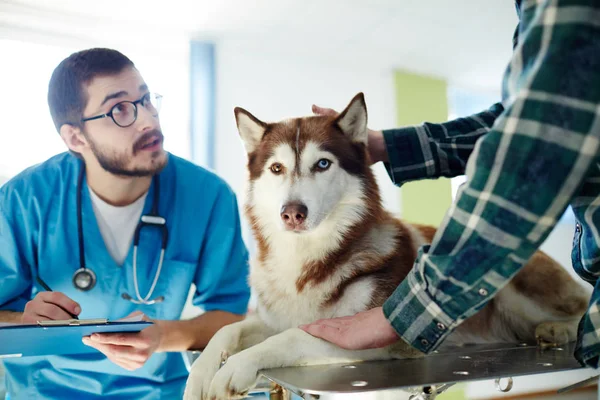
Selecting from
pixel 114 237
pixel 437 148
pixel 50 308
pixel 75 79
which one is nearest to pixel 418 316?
pixel 437 148

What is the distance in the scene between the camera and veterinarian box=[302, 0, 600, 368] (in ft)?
1.65

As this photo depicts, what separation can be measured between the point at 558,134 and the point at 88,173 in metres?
1.22

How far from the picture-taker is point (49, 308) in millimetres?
1078

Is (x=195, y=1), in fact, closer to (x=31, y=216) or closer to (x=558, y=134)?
(x=31, y=216)

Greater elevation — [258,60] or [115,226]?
[258,60]

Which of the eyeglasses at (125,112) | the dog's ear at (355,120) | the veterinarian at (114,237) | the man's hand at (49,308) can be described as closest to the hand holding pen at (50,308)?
the man's hand at (49,308)

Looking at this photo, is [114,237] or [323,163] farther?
[114,237]

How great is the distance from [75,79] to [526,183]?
1.25m

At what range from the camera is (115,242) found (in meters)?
→ 1.32

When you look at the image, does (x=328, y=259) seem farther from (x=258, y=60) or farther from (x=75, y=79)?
(x=258, y=60)

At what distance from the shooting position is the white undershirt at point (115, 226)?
1.32 metres

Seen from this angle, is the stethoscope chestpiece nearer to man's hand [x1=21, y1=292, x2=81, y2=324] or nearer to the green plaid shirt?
man's hand [x1=21, y1=292, x2=81, y2=324]

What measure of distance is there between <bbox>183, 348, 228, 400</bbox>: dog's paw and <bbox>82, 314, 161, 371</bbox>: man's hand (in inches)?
7.6

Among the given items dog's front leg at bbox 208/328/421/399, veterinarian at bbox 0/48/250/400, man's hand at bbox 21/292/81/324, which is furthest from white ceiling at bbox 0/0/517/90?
dog's front leg at bbox 208/328/421/399
